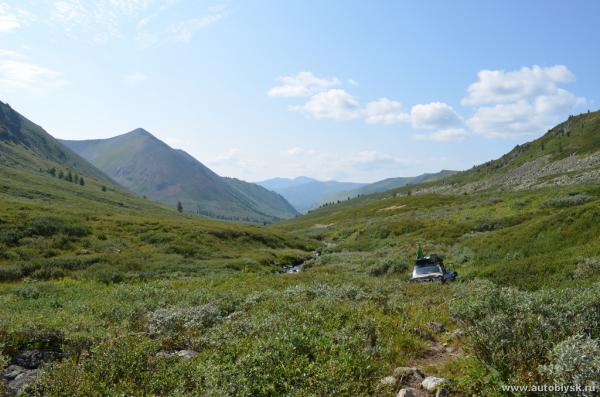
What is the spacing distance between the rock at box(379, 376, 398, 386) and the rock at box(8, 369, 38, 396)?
648 cm

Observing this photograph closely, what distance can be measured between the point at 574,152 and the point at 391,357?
410ft

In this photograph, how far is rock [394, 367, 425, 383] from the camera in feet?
24.3

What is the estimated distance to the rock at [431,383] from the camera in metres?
6.86

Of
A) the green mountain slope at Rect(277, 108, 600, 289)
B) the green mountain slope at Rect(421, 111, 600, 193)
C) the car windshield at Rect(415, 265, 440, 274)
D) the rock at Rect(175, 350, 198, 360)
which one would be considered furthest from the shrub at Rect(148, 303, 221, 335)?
the green mountain slope at Rect(421, 111, 600, 193)

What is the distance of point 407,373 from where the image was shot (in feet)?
24.7

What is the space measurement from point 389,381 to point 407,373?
61 centimetres

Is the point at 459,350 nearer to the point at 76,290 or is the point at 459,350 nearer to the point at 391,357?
the point at 391,357

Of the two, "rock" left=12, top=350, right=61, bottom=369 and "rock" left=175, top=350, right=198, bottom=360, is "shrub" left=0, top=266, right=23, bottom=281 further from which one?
"rock" left=175, top=350, right=198, bottom=360

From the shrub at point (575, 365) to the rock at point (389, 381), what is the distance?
8.24 ft

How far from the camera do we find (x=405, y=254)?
33656mm

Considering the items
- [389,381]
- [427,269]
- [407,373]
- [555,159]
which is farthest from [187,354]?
[555,159]

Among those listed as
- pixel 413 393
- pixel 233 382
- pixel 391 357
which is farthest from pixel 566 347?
pixel 233 382

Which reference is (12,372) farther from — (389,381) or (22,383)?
(389,381)

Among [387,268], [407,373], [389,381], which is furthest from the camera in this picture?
[387,268]
